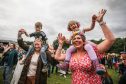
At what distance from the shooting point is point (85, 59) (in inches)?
183

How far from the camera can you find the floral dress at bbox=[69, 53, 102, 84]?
4.57 meters

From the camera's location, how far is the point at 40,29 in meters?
8.27

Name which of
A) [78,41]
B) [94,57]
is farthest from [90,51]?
[78,41]

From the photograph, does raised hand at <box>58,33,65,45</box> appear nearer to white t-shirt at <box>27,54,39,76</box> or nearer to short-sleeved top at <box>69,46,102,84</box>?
short-sleeved top at <box>69,46,102,84</box>

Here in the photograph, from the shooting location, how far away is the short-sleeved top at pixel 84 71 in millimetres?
4573

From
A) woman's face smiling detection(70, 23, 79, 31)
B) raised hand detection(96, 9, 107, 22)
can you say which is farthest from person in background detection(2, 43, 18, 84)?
raised hand detection(96, 9, 107, 22)

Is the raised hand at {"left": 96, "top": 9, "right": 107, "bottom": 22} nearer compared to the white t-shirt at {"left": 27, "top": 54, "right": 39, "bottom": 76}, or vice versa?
the raised hand at {"left": 96, "top": 9, "right": 107, "bottom": 22}

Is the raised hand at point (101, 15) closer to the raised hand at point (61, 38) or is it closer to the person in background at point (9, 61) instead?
the raised hand at point (61, 38)

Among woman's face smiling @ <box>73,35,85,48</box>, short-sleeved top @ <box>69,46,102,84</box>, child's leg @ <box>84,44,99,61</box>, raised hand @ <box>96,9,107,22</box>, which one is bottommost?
short-sleeved top @ <box>69,46,102,84</box>

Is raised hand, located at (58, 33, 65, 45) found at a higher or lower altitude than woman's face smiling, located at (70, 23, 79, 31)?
lower

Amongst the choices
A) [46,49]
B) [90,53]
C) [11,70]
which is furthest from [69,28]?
[11,70]

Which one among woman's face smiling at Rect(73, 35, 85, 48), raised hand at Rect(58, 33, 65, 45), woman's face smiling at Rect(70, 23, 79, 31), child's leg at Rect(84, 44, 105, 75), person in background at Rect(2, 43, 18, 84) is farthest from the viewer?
person in background at Rect(2, 43, 18, 84)

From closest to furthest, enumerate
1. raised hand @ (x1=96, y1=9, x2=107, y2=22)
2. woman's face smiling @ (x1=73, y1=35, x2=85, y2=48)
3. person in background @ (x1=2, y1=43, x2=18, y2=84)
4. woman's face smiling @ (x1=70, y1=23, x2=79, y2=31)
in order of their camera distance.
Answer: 1. raised hand @ (x1=96, y1=9, x2=107, y2=22)
2. woman's face smiling @ (x1=73, y1=35, x2=85, y2=48)
3. woman's face smiling @ (x1=70, y1=23, x2=79, y2=31)
4. person in background @ (x1=2, y1=43, x2=18, y2=84)

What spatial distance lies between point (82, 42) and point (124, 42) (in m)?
104
